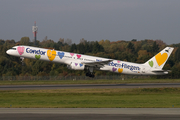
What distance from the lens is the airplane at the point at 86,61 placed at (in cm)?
4725

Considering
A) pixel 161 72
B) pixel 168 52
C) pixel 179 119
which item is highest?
pixel 168 52

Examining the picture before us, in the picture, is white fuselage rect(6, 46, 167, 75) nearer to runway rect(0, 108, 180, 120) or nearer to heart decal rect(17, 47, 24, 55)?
heart decal rect(17, 47, 24, 55)

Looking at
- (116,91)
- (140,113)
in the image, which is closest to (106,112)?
(140,113)

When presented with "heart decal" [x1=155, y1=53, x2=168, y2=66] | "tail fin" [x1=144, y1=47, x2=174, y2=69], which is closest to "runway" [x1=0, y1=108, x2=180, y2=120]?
"tail fin" [x1=144, y1=47, x2=174, y2=69]

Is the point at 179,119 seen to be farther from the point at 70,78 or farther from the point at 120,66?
the point at 70,78

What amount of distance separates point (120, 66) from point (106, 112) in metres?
32.7

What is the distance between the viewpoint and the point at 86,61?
4966 cm

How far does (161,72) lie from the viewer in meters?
52.5

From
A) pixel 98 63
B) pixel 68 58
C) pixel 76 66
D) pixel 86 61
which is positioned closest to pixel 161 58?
pixel 98 63

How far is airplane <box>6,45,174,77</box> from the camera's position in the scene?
47.2 meters

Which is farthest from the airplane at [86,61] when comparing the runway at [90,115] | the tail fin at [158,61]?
the runway at [90,115]

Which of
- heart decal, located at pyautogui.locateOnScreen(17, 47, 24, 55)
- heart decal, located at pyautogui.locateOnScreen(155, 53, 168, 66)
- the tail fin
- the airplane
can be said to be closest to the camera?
heart decal, located at pyautogui.locateOnScreen(17, 47, 24, 55)

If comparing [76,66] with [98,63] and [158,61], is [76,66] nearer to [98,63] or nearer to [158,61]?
[98,63]

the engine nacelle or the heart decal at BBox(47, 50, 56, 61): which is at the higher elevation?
the heart decal at BBox(47, 50, 56, 61)
